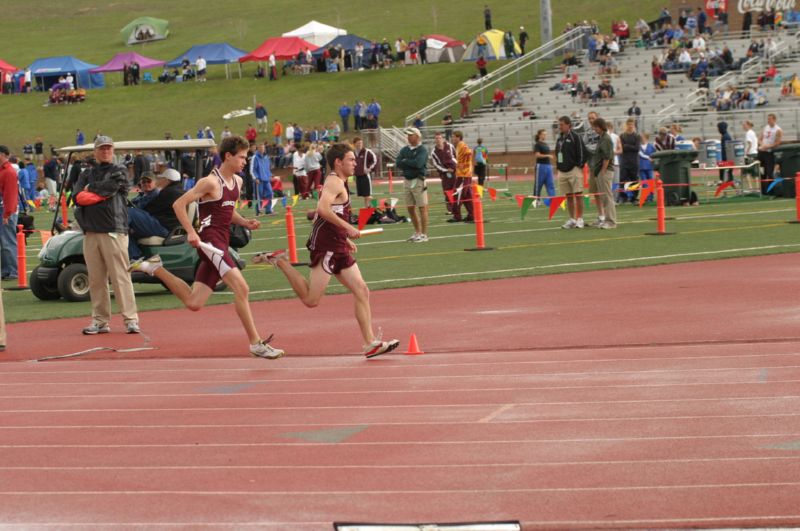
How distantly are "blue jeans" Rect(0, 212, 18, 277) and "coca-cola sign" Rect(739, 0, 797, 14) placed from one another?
44.8m

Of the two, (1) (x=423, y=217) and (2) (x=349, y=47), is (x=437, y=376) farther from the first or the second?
(2) (x=349, y=47)

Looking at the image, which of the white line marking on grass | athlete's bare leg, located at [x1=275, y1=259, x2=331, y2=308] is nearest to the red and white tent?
the white line marking on grass

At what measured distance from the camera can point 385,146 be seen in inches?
2183

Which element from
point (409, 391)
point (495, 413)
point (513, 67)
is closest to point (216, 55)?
point (513, 67)

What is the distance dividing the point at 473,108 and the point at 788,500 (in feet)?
173

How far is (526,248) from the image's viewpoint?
21.2 m

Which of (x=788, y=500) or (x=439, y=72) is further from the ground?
(x=439, y=72)

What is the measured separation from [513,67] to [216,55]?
20414 mm

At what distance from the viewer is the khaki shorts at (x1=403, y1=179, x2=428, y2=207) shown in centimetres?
2300

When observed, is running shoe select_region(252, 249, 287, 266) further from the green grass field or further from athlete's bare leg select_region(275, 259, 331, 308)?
the green grass field

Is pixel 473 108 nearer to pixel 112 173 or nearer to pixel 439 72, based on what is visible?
pixel 439 72

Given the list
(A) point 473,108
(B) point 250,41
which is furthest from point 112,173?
(B) point 250,41

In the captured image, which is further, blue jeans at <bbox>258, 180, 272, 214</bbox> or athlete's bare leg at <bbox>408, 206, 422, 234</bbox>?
blue jeans at <bbox>258, 180, 272, 214</bbox>

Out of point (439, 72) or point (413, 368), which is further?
point (439, 72)
